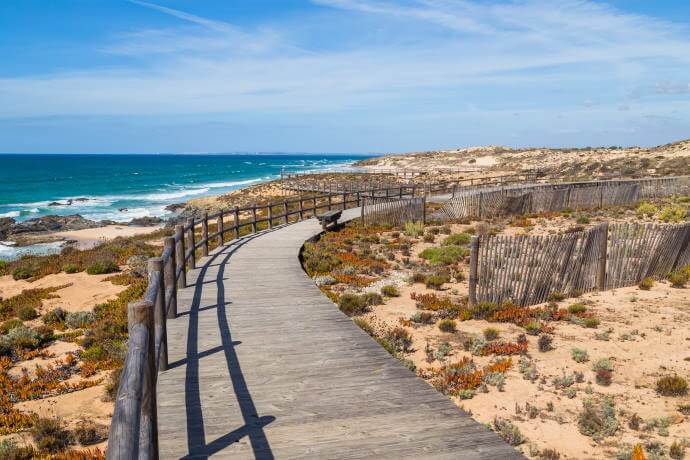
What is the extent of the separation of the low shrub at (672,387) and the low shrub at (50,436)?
7758mm

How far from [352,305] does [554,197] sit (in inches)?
850

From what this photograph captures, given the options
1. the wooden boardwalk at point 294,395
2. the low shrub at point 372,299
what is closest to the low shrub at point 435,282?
the low shrub at point 372,299

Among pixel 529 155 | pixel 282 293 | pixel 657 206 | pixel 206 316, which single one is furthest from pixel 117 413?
pixel 529 155

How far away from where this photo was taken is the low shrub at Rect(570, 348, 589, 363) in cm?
834

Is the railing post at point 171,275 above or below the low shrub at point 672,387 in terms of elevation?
above

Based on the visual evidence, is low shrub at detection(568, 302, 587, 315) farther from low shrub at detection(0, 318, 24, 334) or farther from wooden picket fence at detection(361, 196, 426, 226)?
wooden picket fence at detection(361, 196, 426, 226)

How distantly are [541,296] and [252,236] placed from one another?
10893 mm

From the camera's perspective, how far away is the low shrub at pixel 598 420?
20.3 ft

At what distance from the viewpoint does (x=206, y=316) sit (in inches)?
336

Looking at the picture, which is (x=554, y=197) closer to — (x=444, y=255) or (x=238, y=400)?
(x=444, y=255)

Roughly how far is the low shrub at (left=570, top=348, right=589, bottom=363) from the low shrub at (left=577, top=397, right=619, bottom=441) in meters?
1.46

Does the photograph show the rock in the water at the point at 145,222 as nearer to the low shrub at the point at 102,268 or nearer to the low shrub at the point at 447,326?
the low shrub at the point at 102,268

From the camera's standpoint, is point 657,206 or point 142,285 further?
point 657,206

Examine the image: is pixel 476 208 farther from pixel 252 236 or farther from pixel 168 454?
pixel 168 454
